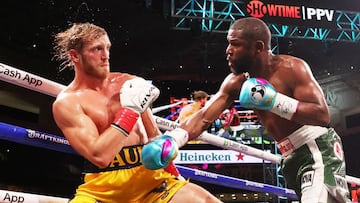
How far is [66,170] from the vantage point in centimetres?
936

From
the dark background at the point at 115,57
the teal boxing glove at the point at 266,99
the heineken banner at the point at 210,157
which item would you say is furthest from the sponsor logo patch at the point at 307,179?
the heineken banner at the point at 210,157

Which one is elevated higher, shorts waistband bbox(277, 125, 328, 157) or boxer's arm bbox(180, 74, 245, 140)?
boxer's arm bbox(180, 74, 245, 140)

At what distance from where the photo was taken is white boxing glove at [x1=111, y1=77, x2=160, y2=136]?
186 cm

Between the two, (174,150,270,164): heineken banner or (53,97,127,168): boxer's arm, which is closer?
(53,97,127,168): boxer's arm

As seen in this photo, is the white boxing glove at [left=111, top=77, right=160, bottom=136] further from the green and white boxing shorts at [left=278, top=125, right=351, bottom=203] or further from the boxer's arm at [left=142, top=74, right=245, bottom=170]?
the green and white boxing shorts at [left=278, top=125, right=351, bottom=203]

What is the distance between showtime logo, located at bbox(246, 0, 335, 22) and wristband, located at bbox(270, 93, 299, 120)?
5.01 metres

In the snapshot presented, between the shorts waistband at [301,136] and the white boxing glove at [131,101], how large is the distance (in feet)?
1.97

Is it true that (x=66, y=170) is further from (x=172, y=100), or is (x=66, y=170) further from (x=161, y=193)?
(x=161, y=193)

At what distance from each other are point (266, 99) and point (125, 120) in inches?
21.3

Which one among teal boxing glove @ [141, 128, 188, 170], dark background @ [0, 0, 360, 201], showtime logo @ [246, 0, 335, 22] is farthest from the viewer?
dark background @ [0, 0, 360, 201]

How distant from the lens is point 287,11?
6.98 meters

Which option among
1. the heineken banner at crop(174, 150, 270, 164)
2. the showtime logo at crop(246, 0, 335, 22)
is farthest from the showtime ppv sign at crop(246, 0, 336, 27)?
the heineken banner at crop(174, 150, 270, 164)

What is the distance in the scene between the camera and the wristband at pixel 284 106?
1.93 metres

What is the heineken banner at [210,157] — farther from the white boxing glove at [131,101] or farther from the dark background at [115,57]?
the white boxing glove at [131,101]
